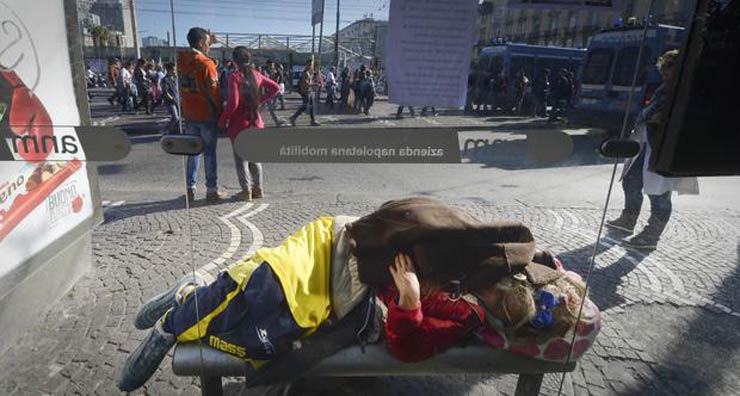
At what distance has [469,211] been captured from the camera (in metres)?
3.39

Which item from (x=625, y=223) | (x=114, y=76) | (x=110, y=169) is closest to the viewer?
(x=114, y=76)

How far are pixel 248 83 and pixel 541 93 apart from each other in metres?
1.26

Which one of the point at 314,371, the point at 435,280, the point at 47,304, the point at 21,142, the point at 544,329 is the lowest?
the point at 47,304

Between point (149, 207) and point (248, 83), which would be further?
point (149, 207)

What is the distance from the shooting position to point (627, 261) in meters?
3.64

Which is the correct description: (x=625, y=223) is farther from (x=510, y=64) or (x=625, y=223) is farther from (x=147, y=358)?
(x=147, y=358)

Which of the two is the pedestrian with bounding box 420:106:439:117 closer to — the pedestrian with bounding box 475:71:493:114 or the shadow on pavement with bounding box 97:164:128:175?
the pedestrian with bounding box 475:71:493:114

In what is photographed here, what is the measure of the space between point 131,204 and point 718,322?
205 inches

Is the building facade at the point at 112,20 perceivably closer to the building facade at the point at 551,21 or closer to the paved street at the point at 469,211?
the paved street at the point at 469,211

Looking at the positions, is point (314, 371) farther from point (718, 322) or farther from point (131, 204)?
point (131, 204)

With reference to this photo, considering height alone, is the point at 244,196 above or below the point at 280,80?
below

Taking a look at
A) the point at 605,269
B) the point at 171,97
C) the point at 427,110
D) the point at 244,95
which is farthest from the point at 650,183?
the point at 171,97

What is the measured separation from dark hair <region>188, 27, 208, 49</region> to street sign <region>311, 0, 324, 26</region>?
0.41 metres

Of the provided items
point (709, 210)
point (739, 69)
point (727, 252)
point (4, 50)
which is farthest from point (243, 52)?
point (709, 210)
